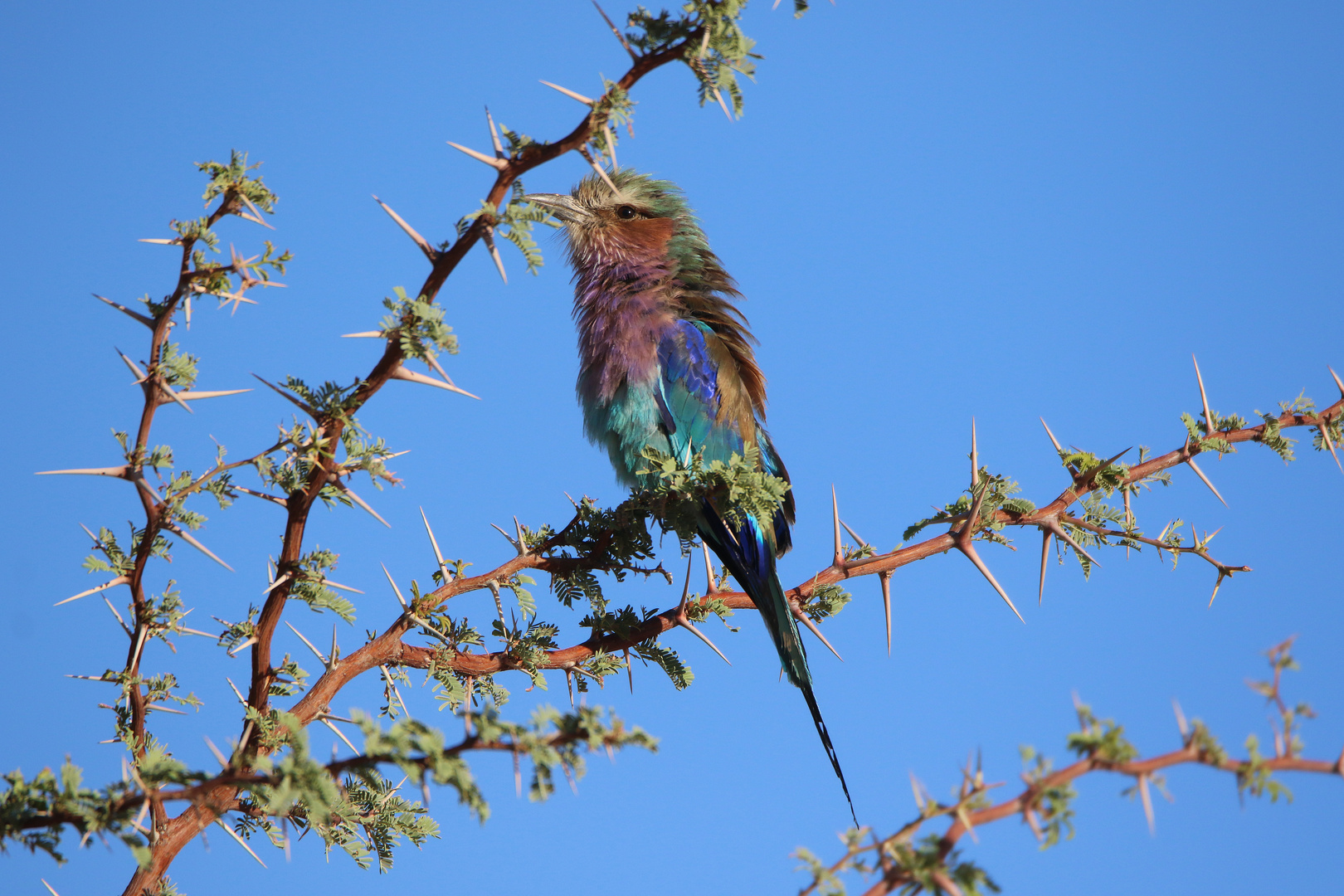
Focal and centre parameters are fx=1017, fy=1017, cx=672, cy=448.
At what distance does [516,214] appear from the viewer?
2.52m

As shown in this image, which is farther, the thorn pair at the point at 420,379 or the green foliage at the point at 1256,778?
the thorn pair at the point at 420,379

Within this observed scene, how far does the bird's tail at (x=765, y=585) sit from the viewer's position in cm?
423

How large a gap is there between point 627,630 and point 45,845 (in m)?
1.96

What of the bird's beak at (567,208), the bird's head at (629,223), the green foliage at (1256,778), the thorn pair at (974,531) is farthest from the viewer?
the bird's beak at (567,208)

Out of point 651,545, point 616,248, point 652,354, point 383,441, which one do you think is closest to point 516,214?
point 383,441

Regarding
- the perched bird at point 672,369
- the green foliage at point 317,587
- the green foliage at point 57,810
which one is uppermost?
the perched bird at point 672,369

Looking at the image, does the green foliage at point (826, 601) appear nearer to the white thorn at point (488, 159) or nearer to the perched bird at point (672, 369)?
the perched bird at point (672, 369)

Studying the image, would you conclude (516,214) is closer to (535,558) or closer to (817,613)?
(535,558)

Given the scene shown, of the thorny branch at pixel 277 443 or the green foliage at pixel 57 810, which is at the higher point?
the thorny branch at pixel 277 443

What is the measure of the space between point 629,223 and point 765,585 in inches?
96.9

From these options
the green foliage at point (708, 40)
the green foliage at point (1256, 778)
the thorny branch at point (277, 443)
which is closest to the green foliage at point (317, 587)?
the thorny branch at point (277, 443)

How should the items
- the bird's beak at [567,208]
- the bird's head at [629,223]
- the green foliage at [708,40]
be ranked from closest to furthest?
the green foliage at [708,40] → the bird's head at [629,223] → the bird's beak at [567,208]

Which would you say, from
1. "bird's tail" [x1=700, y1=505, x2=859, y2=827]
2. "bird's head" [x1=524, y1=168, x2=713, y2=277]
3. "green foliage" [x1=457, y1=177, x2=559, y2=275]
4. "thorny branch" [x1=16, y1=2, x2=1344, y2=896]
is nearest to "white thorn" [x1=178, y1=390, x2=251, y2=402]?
"thorny branch" [x1=16, y1=2, x2=1344, y2=896]

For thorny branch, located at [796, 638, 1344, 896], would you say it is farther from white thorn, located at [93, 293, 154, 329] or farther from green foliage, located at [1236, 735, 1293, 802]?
white thorn, located at [93, 293, 154, 329]
